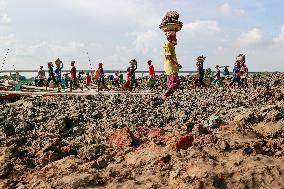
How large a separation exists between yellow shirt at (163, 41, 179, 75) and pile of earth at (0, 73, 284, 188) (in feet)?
2.93

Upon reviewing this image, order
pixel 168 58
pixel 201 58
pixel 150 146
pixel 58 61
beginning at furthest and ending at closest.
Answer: pixel 58 61 < pixel 201 58 < pixel 168 58 < pixel 150 146

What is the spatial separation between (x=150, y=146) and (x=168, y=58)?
414cm

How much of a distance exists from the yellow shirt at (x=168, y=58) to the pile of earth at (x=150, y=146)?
0.89 metres

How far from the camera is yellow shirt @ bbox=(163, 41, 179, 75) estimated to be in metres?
11.2

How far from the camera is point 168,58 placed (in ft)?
37.2

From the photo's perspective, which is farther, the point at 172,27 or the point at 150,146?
the point at 172,27

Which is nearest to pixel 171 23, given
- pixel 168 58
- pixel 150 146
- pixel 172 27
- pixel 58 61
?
pixel 172 27

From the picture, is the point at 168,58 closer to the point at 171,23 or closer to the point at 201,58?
the point at 171,23

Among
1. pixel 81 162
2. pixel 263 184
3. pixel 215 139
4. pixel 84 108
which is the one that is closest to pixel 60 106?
pixel 84 108

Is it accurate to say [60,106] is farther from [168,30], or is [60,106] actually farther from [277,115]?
[277,115]

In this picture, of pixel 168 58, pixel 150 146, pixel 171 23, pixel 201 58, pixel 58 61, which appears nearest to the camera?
pixel 150 146

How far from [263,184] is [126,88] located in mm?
13204

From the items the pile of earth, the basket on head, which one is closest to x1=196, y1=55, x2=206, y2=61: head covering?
the basket on head

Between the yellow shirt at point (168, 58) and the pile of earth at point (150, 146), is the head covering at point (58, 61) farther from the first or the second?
the yellow shirt at point (168, 58)
